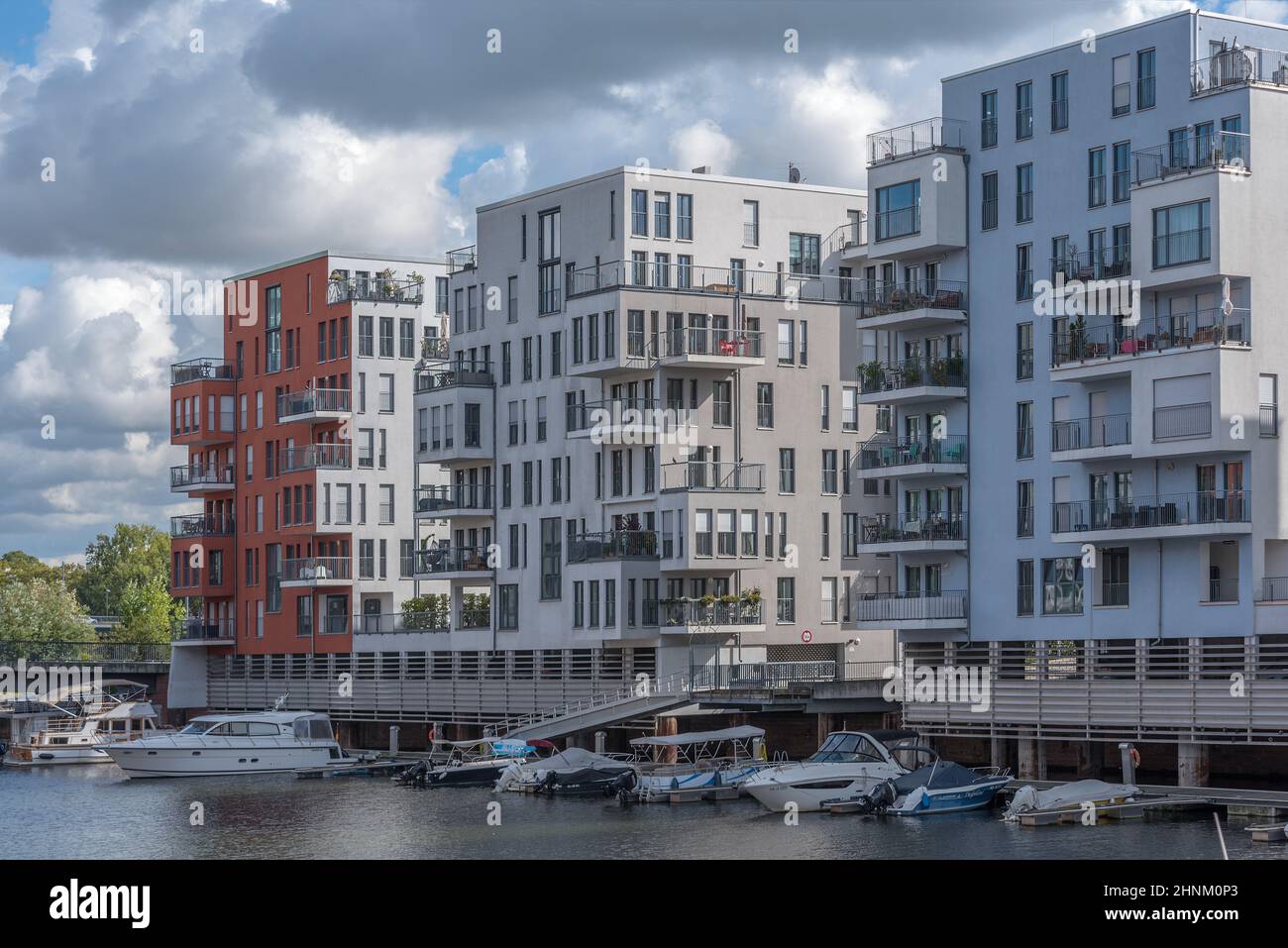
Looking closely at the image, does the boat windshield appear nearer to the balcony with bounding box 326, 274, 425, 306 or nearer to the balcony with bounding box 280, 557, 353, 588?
the balcony with bounding box 280, 557, 353, 588

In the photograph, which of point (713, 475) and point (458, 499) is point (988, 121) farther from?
point (458, 499)

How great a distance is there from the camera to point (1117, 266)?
2662 inches

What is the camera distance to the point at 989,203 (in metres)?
74.4

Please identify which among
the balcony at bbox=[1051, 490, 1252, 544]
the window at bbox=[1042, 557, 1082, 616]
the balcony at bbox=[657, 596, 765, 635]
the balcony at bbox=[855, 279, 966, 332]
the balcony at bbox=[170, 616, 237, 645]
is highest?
the balcony at bbox=[855, 279, 966, 332]

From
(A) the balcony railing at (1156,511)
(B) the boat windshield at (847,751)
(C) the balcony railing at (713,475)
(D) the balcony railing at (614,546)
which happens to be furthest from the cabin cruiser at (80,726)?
(A) the balcony railing at (1156,511)

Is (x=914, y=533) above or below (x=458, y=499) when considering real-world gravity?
below

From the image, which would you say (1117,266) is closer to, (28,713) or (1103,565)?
(1103,565)

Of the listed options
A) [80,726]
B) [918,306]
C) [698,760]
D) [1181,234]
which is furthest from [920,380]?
[80,726]

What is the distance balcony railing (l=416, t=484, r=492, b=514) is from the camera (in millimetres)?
96250

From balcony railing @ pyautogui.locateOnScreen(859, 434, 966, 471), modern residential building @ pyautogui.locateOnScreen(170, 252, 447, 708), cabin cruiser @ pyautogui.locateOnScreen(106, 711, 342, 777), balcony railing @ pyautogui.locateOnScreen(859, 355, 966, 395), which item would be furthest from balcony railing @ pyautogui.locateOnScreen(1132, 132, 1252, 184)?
modern residential building @ pyautogui.locateOnScreen(170, 252, 447, 708)

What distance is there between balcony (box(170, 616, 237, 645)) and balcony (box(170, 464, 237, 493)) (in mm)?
7999

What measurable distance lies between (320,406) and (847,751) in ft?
170

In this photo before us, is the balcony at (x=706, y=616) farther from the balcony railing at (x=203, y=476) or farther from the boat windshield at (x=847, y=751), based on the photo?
the balcony railing at (x=203, y=476)
